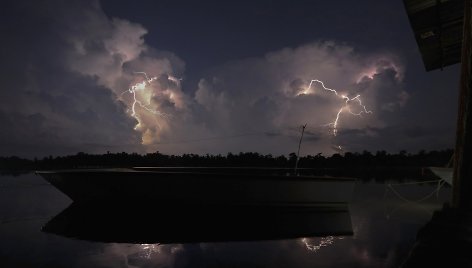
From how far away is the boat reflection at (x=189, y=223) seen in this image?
35.6ft

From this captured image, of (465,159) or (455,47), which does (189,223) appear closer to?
(455,47)

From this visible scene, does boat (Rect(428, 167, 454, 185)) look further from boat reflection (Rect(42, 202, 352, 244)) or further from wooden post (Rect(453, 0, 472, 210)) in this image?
wooden post (Rect(453, 0, 472, 210))

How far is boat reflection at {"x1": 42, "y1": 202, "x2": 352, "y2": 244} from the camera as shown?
10.9m

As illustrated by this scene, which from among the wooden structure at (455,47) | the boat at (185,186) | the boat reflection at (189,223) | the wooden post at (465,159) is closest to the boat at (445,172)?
the boat reflection at (189,223)

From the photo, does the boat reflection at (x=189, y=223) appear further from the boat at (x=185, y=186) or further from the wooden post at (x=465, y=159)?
the wooden post at (x=465, y=159)

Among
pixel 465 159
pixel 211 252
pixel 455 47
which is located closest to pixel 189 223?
pixel 211 252

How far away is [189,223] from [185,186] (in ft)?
4.35

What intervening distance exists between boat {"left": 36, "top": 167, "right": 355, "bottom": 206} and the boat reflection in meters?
0.33

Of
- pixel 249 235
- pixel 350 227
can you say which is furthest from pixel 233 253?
pixel 350 227

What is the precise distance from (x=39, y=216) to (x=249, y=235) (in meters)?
9.68

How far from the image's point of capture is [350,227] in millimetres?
13055

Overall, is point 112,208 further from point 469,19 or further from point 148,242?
point 469,19

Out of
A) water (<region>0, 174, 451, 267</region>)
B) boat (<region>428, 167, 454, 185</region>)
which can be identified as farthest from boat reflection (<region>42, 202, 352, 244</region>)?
boat (<region>428, 167, 454, 185</region>)

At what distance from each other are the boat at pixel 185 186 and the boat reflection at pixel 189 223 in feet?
1.10
